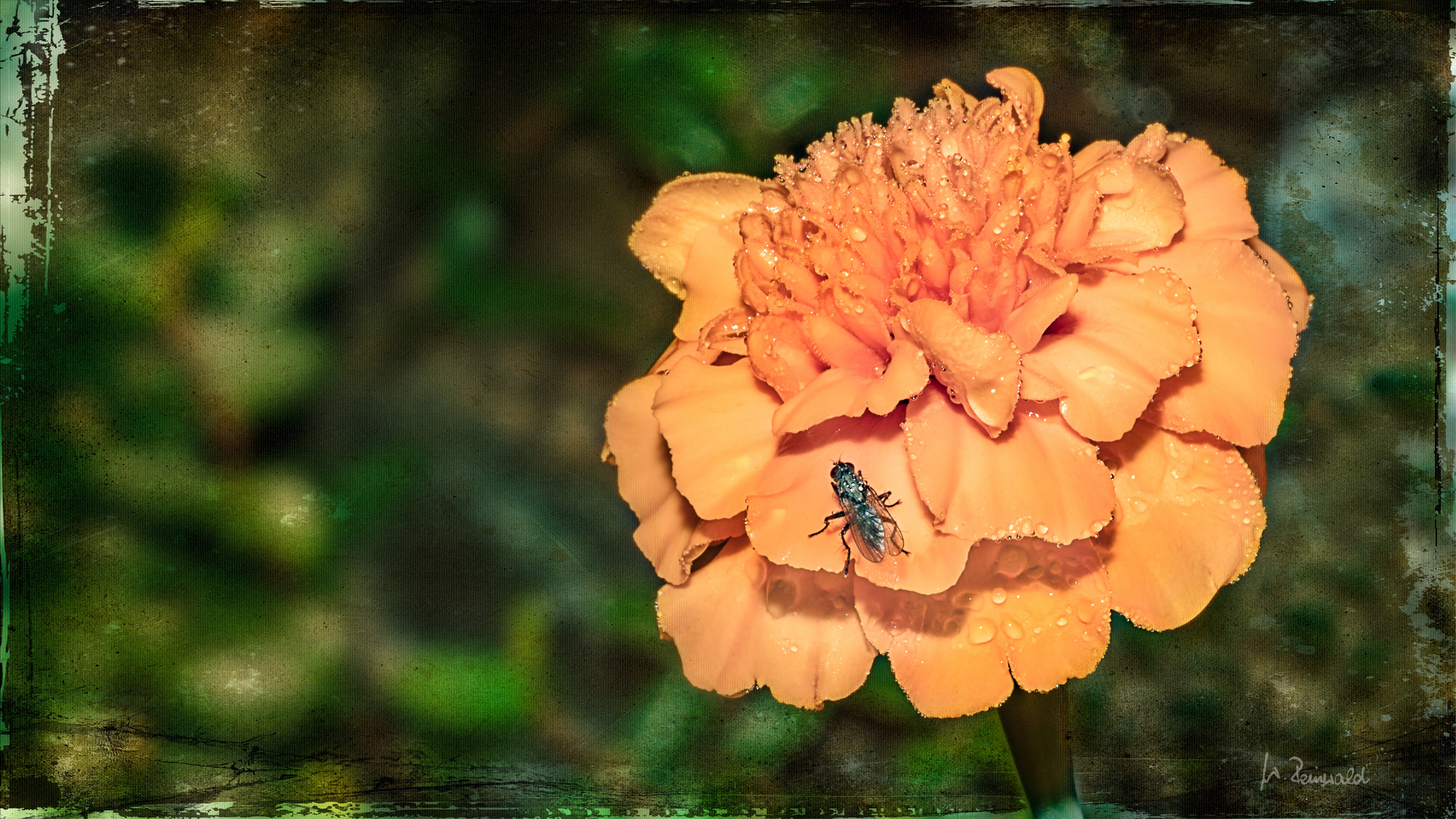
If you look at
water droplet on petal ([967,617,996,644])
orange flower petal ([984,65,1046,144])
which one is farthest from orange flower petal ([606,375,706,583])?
orange flower petal ([984,65,1046,144])

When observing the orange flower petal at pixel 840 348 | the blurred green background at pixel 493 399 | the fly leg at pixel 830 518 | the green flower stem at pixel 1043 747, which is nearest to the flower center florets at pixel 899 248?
the orange flower petal at pixel 840 348

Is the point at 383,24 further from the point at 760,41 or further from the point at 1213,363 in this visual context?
the point at 1213,363

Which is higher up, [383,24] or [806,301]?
[383,24]

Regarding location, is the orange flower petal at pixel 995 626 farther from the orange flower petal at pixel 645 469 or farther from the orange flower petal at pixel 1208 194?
the orange flower petal at pixel 1208 194

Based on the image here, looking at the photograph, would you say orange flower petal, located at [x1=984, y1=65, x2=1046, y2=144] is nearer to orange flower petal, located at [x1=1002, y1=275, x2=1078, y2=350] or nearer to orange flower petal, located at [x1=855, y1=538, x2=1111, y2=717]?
orange flower petal, located at [x1=1002, y1=275, x2=1078, y2=350]

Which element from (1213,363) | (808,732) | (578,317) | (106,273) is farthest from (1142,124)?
(106,273)
